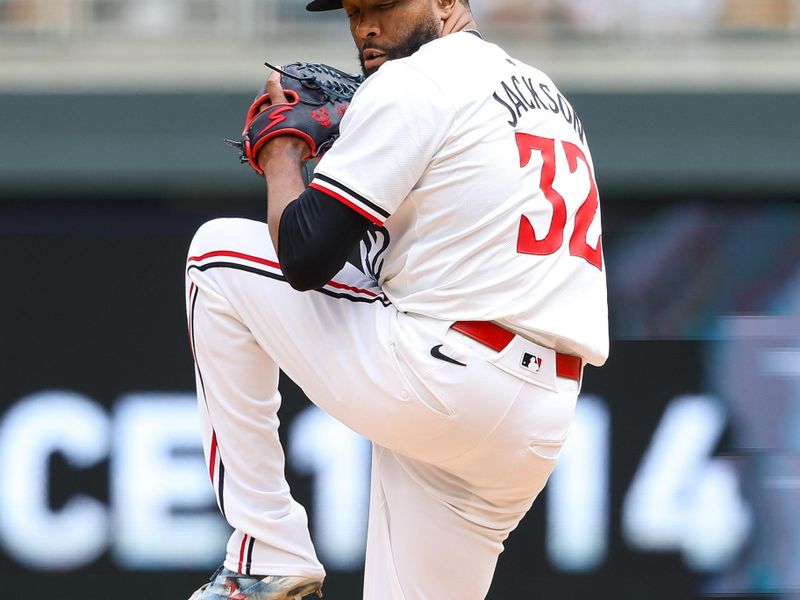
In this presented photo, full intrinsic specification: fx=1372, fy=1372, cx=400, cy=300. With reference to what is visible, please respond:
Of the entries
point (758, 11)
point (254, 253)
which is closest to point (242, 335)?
point (254, 253)

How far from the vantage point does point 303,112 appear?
2783 millimetres

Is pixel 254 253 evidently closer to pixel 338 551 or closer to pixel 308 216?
pixel 308 216

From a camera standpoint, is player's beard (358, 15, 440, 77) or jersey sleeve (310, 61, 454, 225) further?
player's beard (358, 15, 440, 77)

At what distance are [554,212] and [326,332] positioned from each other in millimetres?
522

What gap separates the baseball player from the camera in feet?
8.68

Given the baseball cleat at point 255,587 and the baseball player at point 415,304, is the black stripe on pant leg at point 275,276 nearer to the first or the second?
the baseball player at point 415,304

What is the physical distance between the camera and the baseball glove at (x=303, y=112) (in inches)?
108

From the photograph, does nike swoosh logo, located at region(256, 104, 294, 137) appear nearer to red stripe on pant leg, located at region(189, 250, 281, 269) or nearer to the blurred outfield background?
red stripe on pant leg, located at region(189, 250, 281, 269)

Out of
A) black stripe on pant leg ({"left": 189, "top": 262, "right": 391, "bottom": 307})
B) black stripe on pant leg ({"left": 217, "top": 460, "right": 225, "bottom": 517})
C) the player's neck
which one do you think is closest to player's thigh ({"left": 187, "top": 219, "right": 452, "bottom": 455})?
black stripe on pant leg ({"left": 189, "top": 262, "right": 391, "bottom": 307})

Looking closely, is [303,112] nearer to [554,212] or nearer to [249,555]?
[554,212]

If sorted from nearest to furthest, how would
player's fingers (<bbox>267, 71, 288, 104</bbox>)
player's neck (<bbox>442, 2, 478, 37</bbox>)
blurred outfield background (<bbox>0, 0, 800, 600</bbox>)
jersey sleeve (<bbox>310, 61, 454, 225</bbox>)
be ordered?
jersey sleeve (<bbox>310, 61, 454, 225</bbox>) < player's fingers (<bbox>267, 71, 288, 104</bbox>) < player's neck (<bbox>442, 2, 478, 37</bbox>) < blurred outfield background (<bbox>0, 0, 800, 600</bbox>)

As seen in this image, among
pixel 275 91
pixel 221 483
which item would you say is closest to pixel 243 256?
pixel 275 91

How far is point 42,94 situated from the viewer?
564 cm

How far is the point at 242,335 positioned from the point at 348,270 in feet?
0.91
